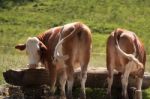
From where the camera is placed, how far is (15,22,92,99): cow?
45.5 feet

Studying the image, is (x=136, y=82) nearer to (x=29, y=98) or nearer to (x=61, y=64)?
(x=61, y=64)

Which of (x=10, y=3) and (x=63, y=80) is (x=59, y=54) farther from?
(x=10, y=3)

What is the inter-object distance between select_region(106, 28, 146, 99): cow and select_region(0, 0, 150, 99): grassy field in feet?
50.2

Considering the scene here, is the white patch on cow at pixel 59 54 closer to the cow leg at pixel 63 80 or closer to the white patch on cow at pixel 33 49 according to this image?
the cow leg at pixel 63 80

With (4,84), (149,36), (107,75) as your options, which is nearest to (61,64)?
(107,75)

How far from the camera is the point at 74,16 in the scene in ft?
123

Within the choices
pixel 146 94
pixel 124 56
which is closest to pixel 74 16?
pixel 146 94

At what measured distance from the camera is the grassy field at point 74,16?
3378 centimetres

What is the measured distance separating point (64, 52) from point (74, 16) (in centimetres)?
2368

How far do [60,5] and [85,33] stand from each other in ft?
86.0

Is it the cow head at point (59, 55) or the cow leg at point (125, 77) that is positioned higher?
the cow head at point (59, 55)

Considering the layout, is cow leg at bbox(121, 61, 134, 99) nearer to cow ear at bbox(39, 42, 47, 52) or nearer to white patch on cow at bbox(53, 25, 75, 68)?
white patch on cow at bbox(53, 25, 75, 68)

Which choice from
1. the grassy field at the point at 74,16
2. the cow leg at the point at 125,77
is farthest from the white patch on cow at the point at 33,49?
the grassy field at the point at 74,16

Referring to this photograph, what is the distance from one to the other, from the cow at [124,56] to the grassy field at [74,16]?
1532cm
